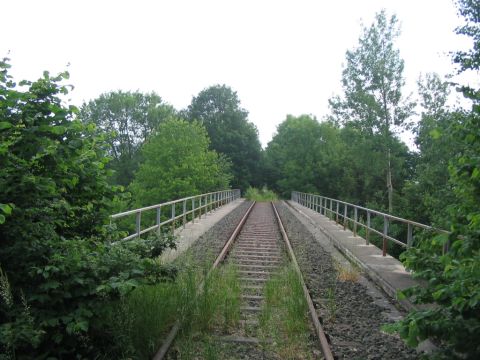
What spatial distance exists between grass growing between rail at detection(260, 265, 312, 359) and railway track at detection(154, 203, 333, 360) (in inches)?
4.3

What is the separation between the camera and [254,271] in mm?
8945

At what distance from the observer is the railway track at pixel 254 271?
492cm

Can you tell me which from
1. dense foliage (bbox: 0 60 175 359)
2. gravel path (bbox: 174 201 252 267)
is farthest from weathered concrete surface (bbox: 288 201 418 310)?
dense foliage (bbox: 0 60 175 359)

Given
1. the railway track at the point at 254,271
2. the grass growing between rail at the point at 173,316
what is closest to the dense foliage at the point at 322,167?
the railway track at the point at 254,271

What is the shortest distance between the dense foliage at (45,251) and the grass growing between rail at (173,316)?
289mm

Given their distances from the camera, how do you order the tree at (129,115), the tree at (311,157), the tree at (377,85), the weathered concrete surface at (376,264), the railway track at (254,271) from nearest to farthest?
the railway track at (254,271) < the weathered concrete surface at (376,264) < the tree at (377,85) < the tree at (311,157) < the tree at (129,115)

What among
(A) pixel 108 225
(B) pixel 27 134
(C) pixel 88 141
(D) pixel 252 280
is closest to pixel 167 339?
(A) pixel 108 225

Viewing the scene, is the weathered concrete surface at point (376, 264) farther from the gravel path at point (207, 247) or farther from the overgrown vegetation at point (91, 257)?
the gravel path at point (207, 247)

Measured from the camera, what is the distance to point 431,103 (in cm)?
2997

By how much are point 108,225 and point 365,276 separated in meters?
5.57

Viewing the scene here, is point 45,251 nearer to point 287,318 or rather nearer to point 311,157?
point 287,318

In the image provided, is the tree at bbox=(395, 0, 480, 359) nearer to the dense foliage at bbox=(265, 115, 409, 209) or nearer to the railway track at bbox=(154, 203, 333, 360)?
the railway track at bbox=(154, 203, 333, 360)

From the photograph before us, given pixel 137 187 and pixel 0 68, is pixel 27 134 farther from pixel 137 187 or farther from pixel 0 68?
pixel 137 187

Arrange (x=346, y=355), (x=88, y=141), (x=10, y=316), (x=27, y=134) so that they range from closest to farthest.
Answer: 1. (x=10, y=316)
2. (x=27, y=134)
3. (x=88, y=141)
4. (x=346, y=355)
